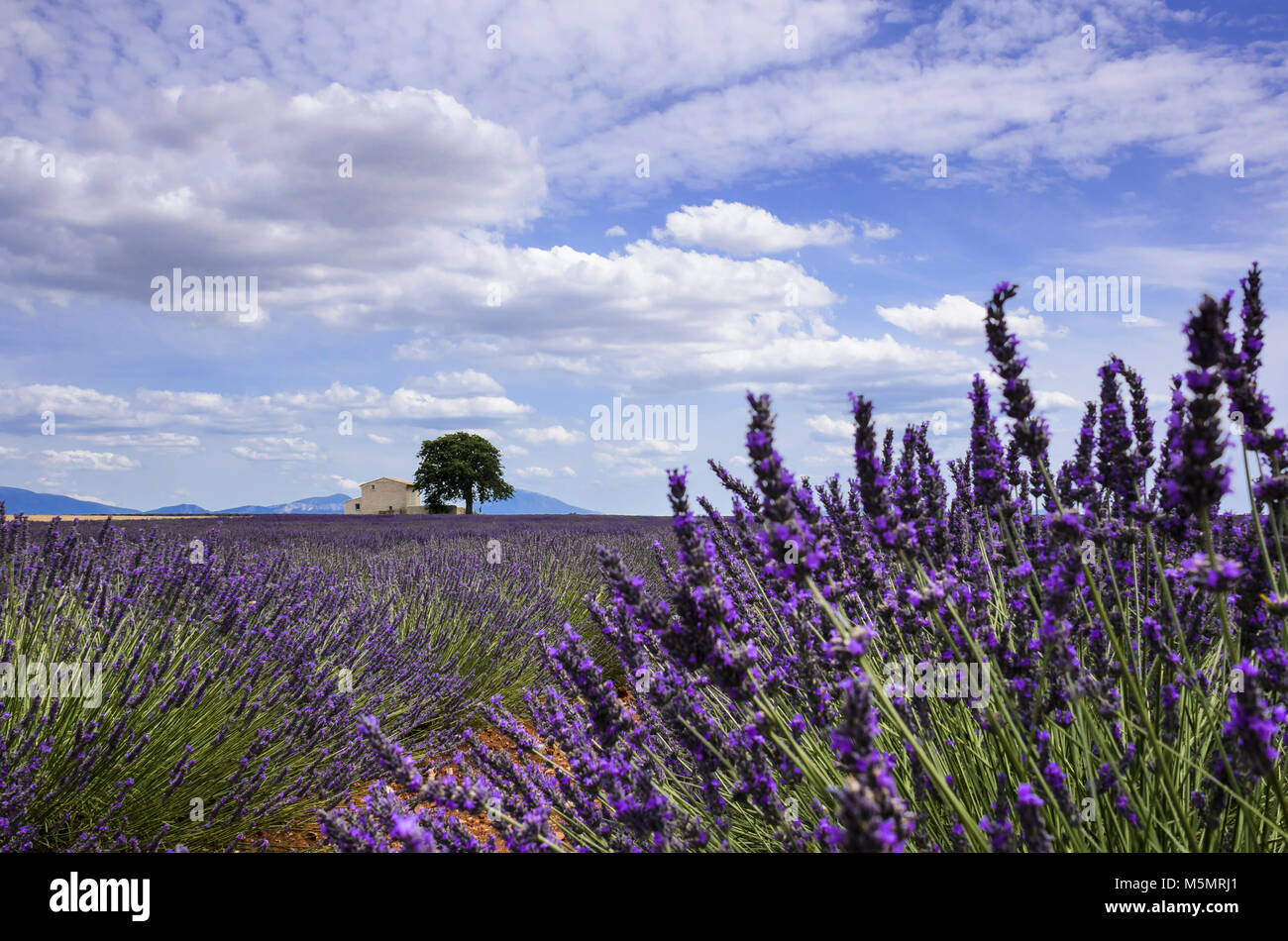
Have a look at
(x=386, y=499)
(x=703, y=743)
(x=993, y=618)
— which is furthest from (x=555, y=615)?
(x=386, y=499)

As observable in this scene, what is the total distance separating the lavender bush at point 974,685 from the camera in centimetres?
122

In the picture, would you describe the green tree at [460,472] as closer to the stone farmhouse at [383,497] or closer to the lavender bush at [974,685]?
the stone farmhouse at [383,497]

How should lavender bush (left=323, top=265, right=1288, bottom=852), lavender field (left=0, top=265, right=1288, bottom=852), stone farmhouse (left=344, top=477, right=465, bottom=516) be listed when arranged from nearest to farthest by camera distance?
lavender bush (left=323, top=265, right=1288, bottom=852), lavender field (left=0, top=265, right=1288, bottom=852), stone farmhouse (left=344, top=477, right=465, bottom=516)

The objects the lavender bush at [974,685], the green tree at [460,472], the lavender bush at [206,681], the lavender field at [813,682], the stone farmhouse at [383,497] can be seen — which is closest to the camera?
the lavender bush at [974,685]

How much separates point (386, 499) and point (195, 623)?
4941 cm

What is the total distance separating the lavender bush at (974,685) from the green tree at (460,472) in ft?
127

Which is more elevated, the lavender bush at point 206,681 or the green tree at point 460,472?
the green tree at point 460,472

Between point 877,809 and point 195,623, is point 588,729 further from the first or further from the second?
point 195,623

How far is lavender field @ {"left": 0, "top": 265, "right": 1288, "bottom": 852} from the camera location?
4.42 ft

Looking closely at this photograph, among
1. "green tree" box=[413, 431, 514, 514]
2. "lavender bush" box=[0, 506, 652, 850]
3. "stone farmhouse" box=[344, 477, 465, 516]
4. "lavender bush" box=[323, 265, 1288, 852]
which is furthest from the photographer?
"stone farmhouse" box=[344, 477, 465, 516]

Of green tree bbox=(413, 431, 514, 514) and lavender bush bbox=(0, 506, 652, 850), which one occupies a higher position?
green tree bbox=(413, 431, 514, 514)

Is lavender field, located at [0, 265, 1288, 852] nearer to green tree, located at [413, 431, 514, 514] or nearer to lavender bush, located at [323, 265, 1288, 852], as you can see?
lavender bush, located at [323, 265, 1288, 852]

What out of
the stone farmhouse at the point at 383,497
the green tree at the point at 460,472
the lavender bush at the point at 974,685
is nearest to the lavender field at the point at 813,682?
the lavender bush at the point at 974,685

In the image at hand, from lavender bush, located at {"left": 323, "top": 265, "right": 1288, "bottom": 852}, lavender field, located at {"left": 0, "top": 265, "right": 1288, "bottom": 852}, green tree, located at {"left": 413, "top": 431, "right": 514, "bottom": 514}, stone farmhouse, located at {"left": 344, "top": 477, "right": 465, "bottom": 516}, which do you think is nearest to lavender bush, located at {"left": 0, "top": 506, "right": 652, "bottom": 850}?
lavender field, located at {"left": 0, "top": 265, "right": 1288, "bottom": 852}
